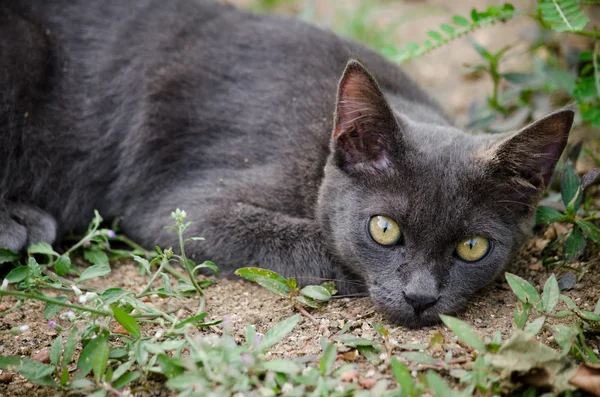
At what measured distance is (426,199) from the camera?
2232mm

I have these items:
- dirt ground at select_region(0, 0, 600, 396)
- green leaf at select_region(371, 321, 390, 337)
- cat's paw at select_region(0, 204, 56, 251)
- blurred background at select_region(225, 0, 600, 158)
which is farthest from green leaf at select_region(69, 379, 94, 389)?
blurred background at select_region(225, 0, 600, 158)

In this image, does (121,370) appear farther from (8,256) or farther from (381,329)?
(8,256)

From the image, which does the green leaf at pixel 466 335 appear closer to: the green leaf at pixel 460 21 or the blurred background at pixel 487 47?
the blurred background at pixel 487 47

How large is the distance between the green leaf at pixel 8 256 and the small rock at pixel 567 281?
7.40 feet

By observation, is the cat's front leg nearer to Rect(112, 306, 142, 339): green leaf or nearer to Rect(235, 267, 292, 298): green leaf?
Rect(235, 267, 292, 298): green leaf

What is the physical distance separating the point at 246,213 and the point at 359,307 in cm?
71

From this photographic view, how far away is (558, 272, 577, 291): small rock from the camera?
2386 mm

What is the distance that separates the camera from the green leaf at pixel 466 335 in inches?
71.6

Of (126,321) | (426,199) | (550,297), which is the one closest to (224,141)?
(426,199)

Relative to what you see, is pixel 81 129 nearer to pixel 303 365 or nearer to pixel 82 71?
pixel 82 71

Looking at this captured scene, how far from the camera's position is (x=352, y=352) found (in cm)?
204

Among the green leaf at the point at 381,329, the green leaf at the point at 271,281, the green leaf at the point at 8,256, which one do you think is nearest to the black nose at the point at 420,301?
the green leaf at the point at 381,329

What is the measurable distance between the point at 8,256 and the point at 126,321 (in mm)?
1055

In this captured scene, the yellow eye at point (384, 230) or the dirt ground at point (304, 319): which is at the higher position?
the yellow eye at point (384, 230)
